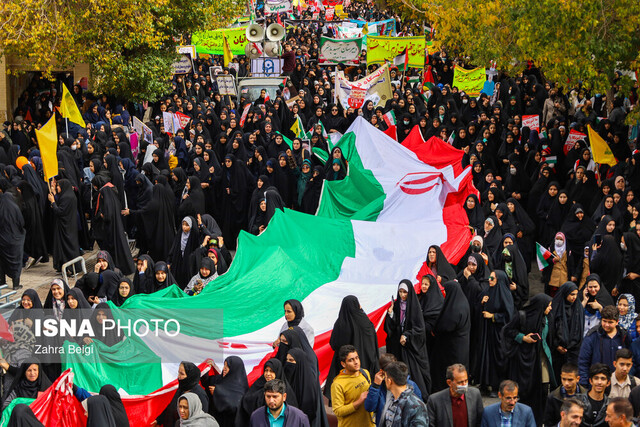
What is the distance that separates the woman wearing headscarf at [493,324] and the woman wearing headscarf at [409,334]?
761mm

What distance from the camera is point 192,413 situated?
6527mm

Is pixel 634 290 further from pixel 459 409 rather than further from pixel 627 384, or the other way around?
pixel 459 409

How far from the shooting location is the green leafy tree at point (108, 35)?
18.3m

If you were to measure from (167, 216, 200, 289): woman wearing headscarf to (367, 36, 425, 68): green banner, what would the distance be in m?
12.4

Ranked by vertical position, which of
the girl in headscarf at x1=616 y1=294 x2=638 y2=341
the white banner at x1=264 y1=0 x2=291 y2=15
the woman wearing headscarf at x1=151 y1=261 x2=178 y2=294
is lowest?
the white banner at x1=264 y1=0 x2=291 y2=15

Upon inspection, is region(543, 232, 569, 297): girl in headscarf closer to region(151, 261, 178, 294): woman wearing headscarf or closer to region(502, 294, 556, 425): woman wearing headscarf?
region(502, 294, 556, 425): woman wearing headscarf

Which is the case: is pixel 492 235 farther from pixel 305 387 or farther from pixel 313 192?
pixel 305 387

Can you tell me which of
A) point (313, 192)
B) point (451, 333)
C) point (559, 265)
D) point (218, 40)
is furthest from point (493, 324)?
point (218, 40)

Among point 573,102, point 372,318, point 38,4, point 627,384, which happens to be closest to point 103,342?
point 372,318

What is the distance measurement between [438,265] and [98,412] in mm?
4123

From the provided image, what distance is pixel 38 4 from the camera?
714 inches

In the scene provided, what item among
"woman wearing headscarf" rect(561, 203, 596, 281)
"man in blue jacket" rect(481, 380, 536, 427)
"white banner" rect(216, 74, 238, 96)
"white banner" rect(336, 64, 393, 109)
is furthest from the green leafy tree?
"man in blue jacket" rect(481, 380, 536, 427)

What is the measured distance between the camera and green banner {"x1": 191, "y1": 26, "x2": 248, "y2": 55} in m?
23.9

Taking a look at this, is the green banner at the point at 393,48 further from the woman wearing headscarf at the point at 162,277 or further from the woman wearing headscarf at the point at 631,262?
the woman wearing headscarf at the point at 162,277
